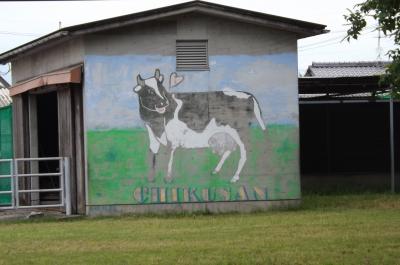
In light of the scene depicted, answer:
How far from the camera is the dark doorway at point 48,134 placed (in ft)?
68.4

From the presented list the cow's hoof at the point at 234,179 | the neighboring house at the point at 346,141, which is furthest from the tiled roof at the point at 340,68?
the cow's hoof at the point at 234,179

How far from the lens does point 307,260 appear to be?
10516 millimetres

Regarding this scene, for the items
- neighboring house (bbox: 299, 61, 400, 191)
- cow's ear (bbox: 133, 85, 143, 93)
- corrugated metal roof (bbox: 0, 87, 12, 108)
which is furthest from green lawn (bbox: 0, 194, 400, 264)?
corrugated metal roof (bbox: 0, 87, 12, 108)

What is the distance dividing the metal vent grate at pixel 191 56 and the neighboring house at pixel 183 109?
2cm

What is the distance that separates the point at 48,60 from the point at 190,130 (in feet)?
14.1

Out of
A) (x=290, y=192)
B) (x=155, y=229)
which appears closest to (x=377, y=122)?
(x=290, y=192)

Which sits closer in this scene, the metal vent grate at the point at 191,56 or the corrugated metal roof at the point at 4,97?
the metal vent grate at the point at 191,56

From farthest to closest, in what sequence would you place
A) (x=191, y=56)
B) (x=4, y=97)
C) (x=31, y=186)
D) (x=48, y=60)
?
1. (x=4, y=97)
2. (x=31, y=186)
3. (x=48, y=60)
4. (x=191, y=56)

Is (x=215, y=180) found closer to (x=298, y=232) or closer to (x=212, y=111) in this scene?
(x=212, y=111)

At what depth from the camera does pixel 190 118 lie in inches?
667

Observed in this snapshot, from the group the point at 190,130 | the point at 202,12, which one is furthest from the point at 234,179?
the point at 202,12

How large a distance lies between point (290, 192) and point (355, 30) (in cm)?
800

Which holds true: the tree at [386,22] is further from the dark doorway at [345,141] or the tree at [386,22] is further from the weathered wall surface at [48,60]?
the dark doorway at [345,141]

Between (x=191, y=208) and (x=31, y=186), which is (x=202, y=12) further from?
(x=31, y=186)
